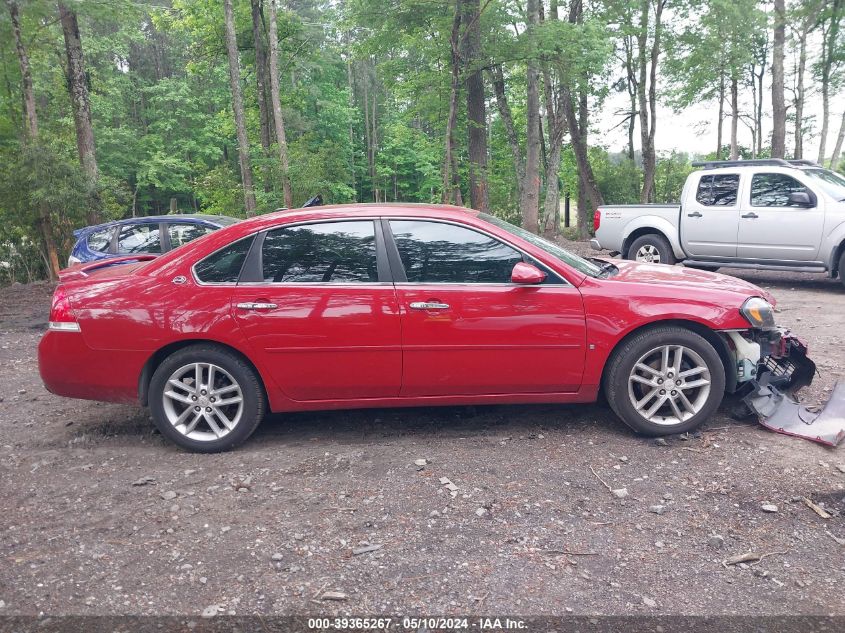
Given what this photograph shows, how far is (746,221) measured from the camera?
32.9 feet

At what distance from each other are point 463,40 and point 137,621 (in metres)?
13.0

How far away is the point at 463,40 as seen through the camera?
517 inches

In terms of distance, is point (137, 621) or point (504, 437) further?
point (504, 437)

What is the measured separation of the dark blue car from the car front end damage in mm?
8006

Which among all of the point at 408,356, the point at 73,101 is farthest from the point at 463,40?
the point at 408,356

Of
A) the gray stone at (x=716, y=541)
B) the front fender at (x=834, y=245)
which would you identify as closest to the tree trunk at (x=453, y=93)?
the front fender at (x=834, y=245)

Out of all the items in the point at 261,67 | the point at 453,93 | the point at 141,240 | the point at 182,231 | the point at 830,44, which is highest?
the point at 261,67

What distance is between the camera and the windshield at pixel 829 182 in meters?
9.38

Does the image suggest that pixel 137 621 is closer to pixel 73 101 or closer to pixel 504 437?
pixel 504 437

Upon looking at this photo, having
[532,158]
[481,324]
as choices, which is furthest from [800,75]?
[481,324]

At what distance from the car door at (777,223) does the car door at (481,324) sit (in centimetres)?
730

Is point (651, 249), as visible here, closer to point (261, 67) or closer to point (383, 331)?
point (383, 331)

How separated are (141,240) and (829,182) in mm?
11005

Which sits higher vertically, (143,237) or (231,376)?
(143,237)
